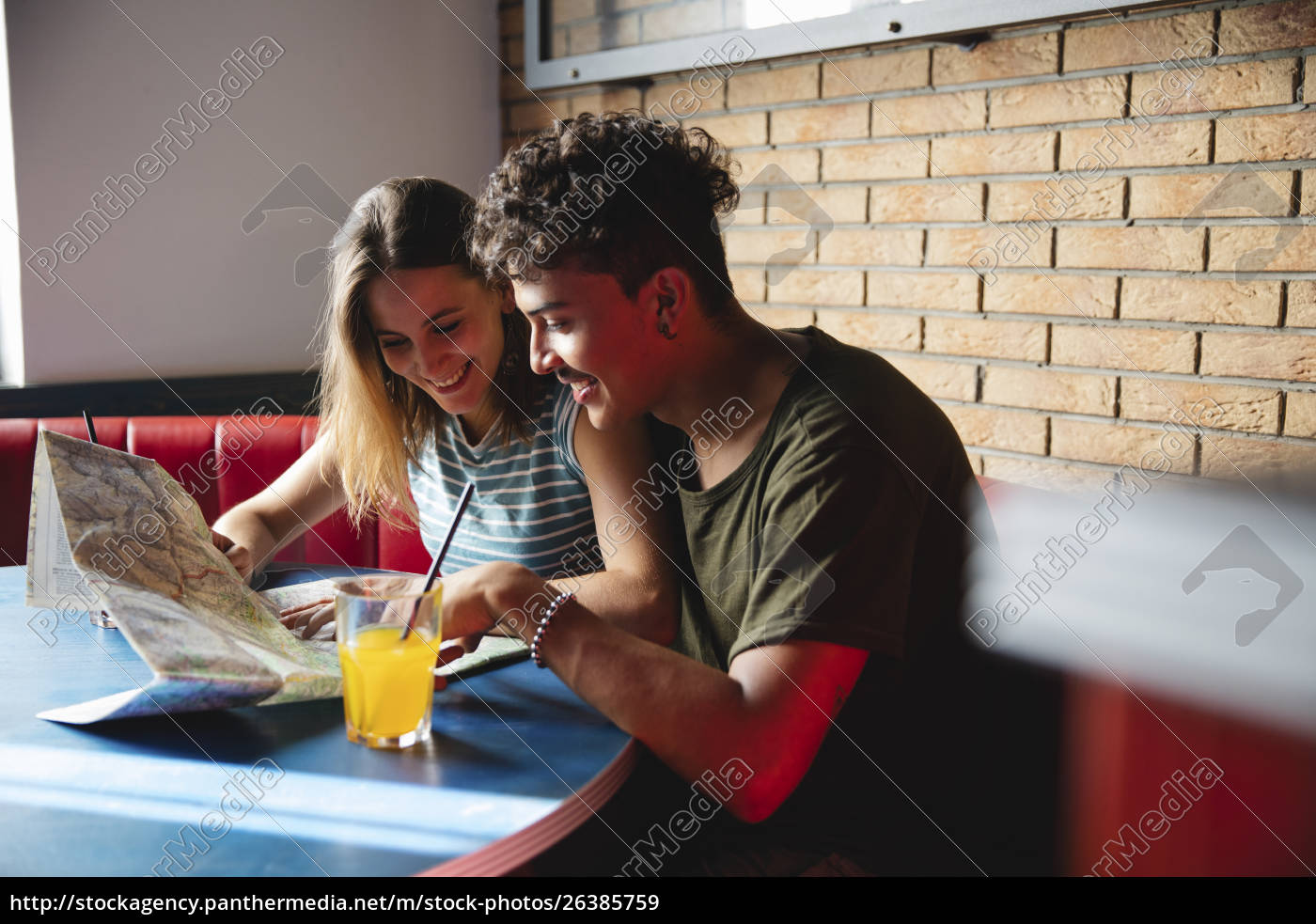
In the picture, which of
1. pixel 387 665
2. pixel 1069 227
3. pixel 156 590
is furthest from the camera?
pixel 1069 227

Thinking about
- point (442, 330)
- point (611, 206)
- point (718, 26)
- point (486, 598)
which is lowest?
point (486, 598)

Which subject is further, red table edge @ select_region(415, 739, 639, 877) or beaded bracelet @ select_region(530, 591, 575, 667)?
beaded bracelet @ select_region(530, 591, 575, 667)

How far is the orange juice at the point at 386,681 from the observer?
908 mm

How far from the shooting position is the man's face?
1172mm

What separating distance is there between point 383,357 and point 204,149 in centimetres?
109

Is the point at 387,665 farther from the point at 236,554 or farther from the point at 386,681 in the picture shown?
the point at 236,554

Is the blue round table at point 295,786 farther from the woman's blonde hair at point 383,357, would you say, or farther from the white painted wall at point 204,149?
the white painted wall at point 204,149

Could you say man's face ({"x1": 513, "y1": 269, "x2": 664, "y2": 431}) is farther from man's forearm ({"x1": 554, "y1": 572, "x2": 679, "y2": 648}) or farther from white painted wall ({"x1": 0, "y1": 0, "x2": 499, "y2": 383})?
white painted wall ({"x1": 0, "y1": 0, "x2": 499, "y2": 383})

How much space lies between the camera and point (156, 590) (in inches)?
40.4

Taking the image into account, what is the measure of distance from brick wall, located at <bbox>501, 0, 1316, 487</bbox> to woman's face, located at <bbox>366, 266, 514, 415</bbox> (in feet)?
2.77

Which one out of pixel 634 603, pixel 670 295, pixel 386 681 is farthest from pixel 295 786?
pixel 670 295

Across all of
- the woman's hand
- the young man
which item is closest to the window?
the young man

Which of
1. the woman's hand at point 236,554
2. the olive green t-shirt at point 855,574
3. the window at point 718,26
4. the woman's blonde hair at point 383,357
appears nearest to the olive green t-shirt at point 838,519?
the olive green t-shirt at point 855,574
